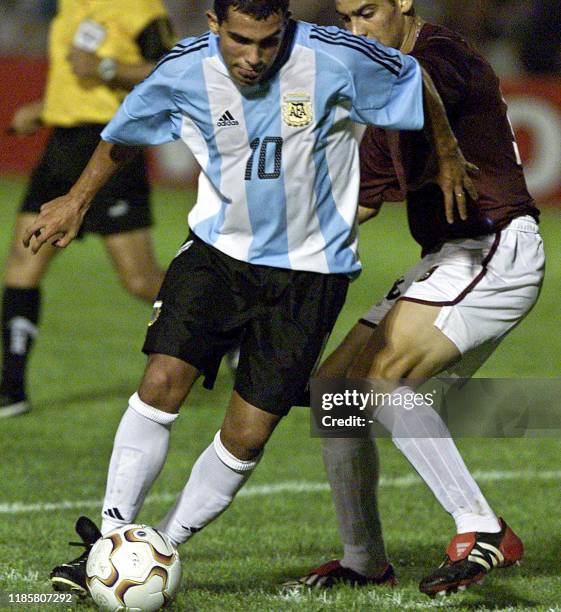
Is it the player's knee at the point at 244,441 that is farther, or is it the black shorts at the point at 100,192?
the black shorts at the point at 100,192

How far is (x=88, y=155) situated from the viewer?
312 inches

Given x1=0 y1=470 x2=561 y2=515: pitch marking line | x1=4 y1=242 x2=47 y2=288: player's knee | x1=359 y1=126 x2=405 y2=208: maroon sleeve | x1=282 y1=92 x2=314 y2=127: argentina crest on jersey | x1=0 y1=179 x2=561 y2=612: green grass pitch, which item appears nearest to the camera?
x1=282 y1=92 x2=314 y2=127: argentina crest on jersey

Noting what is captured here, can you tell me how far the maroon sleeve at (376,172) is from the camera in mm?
5035

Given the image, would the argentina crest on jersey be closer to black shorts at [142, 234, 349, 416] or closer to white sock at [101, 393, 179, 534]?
black shorts at [142, 234, 349, 416]

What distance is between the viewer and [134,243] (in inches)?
315

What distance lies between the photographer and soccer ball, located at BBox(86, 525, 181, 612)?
166 inches

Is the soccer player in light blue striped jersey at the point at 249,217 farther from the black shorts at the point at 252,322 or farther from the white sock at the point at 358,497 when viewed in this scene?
the white sock at the point at 358,497

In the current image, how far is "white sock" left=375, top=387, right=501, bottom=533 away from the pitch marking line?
5.93 feet

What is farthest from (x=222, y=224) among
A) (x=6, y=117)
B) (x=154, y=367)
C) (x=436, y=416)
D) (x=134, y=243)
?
(x=6, y=117)

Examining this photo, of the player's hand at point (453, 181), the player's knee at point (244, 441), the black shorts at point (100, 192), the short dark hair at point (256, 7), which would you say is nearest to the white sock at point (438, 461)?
the player's knee at point (244, 441)

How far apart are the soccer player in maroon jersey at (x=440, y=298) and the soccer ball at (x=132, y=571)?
2.17 ft

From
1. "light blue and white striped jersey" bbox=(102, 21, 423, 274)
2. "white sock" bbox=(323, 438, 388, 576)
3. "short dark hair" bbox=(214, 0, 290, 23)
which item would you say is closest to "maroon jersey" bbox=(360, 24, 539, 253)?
"light blue and white striped jersey" bbox=(102, 21, 423, 274)

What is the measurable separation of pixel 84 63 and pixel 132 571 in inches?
172

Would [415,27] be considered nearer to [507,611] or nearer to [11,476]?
[507,611]
